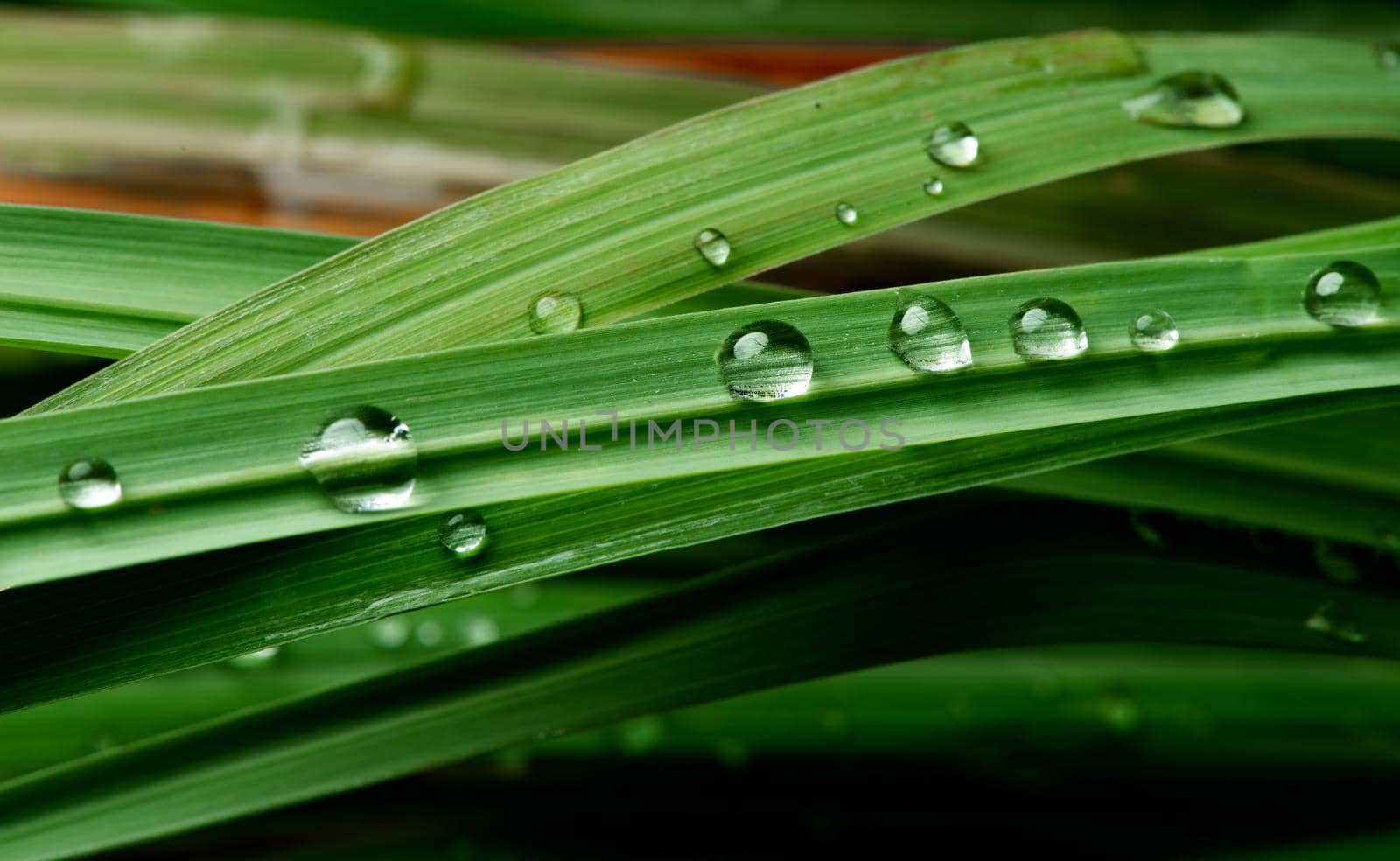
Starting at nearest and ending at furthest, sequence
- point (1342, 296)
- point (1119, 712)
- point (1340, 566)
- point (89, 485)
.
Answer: point (89, 485), point (1342, 296), point (1340, 566), point (1119, 712)

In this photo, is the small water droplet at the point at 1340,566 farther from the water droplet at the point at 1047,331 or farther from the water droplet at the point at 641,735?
the water droplet at the point at 641,735

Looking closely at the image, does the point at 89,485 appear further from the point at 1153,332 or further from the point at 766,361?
the point at 1153,332

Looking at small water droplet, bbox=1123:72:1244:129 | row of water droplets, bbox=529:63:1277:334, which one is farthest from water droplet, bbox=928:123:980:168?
small water droplet, bbox=1123:72:1244:129

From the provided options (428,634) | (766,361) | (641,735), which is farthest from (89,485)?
(641,735)

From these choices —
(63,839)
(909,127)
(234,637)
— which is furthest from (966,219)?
(63,839)

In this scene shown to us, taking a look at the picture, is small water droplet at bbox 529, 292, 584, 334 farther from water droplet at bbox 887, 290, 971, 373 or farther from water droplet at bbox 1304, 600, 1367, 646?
water droplet at bbox 1304, 600, 1367, 646

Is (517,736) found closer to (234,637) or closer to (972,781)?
(234,637)
